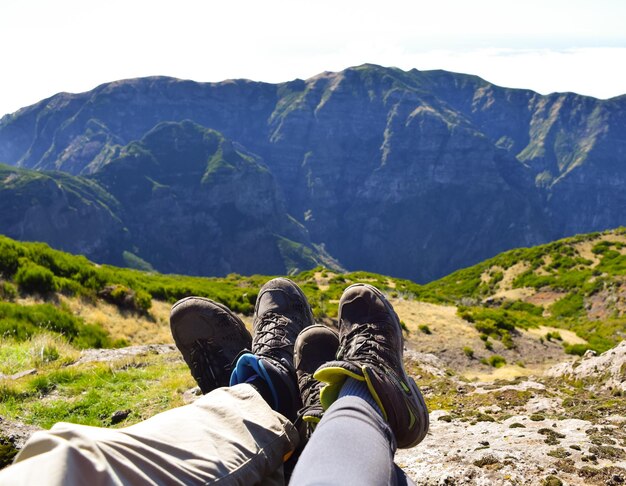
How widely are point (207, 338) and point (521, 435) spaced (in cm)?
349

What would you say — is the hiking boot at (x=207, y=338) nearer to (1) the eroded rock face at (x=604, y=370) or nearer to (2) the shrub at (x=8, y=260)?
(1) the eroded rock face at (x=604, y=370)

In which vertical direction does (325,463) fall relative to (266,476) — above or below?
above

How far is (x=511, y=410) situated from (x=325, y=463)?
4.60m

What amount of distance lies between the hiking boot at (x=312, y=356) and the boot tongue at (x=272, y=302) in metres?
0.97

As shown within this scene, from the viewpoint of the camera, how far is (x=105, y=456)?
1831mm

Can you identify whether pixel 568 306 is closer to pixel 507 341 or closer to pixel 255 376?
pixel 507 341

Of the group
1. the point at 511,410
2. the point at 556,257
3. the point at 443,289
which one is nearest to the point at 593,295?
the point at 556,257

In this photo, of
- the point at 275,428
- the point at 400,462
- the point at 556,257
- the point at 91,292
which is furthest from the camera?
the point at 556,257

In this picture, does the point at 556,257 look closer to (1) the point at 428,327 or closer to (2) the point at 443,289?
(2) the point at 443,289

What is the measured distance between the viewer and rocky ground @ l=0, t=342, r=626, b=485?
10.9ft

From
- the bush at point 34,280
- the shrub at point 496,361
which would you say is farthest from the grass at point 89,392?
the shrub at point 496,361

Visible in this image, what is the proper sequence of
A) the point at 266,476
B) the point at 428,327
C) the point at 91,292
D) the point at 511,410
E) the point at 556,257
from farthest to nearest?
the point at 556,257 < the point at 428,327 < the point at 91,292 < the point at 511,410 < the point at 266,476

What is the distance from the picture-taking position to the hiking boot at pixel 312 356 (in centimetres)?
390

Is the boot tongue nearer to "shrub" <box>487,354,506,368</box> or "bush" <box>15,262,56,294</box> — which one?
"bush" <box>15,262,56,294</box>
